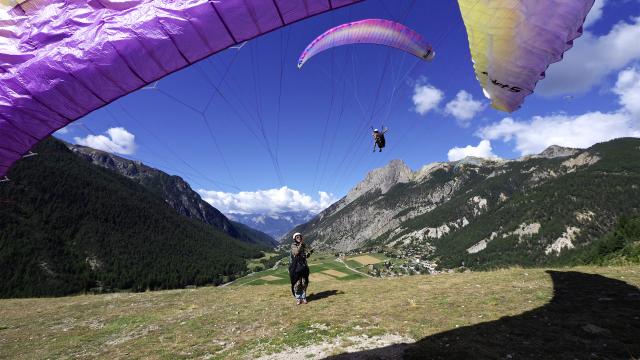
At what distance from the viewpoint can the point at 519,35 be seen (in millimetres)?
8453

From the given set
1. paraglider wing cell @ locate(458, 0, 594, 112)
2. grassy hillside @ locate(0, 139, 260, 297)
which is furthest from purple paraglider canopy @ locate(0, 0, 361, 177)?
grassy hillside @ locate(0, 139, 260, 297)

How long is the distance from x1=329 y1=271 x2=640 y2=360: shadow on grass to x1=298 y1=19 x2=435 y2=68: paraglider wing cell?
1384 cm

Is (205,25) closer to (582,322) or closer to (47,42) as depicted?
(47,42)

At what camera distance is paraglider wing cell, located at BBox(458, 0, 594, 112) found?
307 inches

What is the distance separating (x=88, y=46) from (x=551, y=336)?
14038mm

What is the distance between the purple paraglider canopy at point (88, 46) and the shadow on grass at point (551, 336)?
9.11 m

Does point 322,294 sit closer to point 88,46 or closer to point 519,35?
point 519,35

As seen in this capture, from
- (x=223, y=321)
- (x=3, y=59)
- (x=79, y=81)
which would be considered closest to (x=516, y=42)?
(x=79, y=81)

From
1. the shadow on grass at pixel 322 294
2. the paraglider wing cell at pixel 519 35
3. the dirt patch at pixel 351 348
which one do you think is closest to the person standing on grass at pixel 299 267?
the shadow on grass at pixel 322 294

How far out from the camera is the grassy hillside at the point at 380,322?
9805 millimetres

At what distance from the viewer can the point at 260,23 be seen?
825cm

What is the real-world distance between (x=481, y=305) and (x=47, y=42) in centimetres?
1565

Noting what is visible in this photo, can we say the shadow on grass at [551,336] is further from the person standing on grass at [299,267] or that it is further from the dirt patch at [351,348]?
the person standing on grass at [299,267]

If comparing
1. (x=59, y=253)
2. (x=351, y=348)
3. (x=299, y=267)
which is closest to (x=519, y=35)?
(x=351, y=348)
